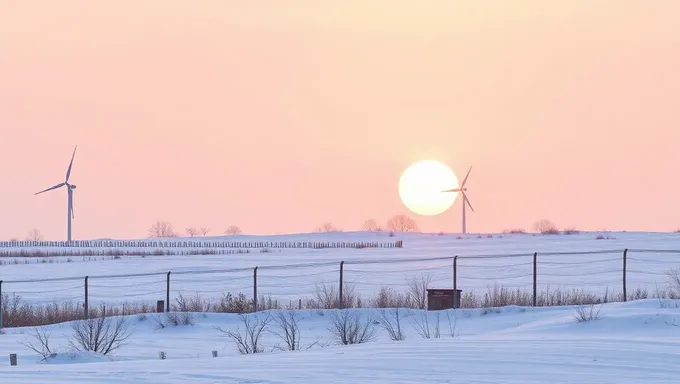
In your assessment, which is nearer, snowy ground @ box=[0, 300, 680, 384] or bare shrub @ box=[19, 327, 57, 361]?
snowy ground @ box=[0, 300, 680, 384]

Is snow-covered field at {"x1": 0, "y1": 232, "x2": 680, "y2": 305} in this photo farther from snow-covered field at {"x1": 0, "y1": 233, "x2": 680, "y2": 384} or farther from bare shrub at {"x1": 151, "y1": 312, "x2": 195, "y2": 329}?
bare shrub at {"x1": 151, "y1": 312, "x2": 195, "y2": 329}

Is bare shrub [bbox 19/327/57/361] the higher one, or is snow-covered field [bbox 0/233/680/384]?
snow-covered field [bbox 0/233/680/384]

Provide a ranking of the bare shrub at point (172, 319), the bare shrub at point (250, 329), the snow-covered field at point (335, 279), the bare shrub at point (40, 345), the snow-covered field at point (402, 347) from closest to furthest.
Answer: the snow-covered field at point (402, 347) < the bare shrub at point (40, 345) < the bare shrub at point (250, 329) < the bare shrub at point (172, 319) < the snow-covered field at point (335, 279)

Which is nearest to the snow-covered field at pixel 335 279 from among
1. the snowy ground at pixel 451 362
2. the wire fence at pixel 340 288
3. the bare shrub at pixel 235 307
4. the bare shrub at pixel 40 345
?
the wire fence at pixel 340 288

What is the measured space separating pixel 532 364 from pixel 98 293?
33802 mm

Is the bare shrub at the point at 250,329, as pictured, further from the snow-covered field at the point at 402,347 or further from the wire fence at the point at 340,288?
the wire fence at the point at 340,288

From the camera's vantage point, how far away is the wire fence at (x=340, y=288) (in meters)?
34.1

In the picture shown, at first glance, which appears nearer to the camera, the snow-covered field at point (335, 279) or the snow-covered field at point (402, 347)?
the snow-covered field at point (402, 347)

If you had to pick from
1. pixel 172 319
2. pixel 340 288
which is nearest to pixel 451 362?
pixel 172 319

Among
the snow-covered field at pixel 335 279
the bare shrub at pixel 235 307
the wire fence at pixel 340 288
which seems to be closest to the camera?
the bare shrub at pixel 235 307

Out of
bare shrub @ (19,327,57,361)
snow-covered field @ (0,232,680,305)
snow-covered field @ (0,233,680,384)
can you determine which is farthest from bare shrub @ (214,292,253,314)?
bare shrub @ (19,327,57,361)

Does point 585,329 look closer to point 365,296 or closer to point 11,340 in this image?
point 11,340

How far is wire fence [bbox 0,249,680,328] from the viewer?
34094mm

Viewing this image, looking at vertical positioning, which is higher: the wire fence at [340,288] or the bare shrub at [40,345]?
the wire fence at [340,288]
